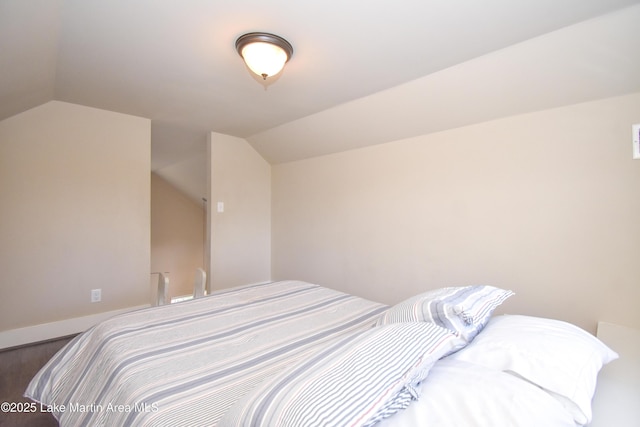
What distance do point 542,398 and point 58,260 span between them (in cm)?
358

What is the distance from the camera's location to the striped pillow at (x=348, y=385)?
23.1 inches

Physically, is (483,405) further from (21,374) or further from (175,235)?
(175,235)

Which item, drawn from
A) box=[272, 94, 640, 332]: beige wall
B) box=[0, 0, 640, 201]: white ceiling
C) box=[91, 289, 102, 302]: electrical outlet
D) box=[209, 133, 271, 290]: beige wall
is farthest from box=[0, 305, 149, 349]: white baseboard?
box=[272, 94, 640, 332]: beige wall

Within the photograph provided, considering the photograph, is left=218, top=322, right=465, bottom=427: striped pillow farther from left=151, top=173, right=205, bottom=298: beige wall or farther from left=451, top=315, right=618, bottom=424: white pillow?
left=151, top=173, right=205, bottom=298: beige wall

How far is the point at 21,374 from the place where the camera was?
6.46 ft

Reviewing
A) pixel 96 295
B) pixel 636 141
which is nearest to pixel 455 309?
pixel 636 141

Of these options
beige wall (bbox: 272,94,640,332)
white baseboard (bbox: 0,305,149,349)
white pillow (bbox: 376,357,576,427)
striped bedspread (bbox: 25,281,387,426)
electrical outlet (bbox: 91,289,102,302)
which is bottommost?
white baseboard (bbox: 0,305,149,349)

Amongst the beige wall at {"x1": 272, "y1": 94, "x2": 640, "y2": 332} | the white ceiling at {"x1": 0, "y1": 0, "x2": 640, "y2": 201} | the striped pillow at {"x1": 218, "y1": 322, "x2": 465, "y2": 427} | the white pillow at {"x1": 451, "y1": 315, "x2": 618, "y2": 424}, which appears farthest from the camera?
the beige wall at {"x1": 272, "y1": 94, "x2": 640, "y2": 332}

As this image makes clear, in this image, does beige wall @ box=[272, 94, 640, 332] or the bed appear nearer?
the bed

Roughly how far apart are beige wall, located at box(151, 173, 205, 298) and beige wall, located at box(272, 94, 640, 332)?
382cm

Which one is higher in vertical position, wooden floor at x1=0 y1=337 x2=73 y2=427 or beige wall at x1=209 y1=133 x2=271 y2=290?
beige wall at x1=209 y1=133 x2=271 y2=290

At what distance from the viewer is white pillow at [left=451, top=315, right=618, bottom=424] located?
722 millimetres

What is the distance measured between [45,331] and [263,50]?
122 inches

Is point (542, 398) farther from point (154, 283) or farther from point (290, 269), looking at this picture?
point (154, 283)
